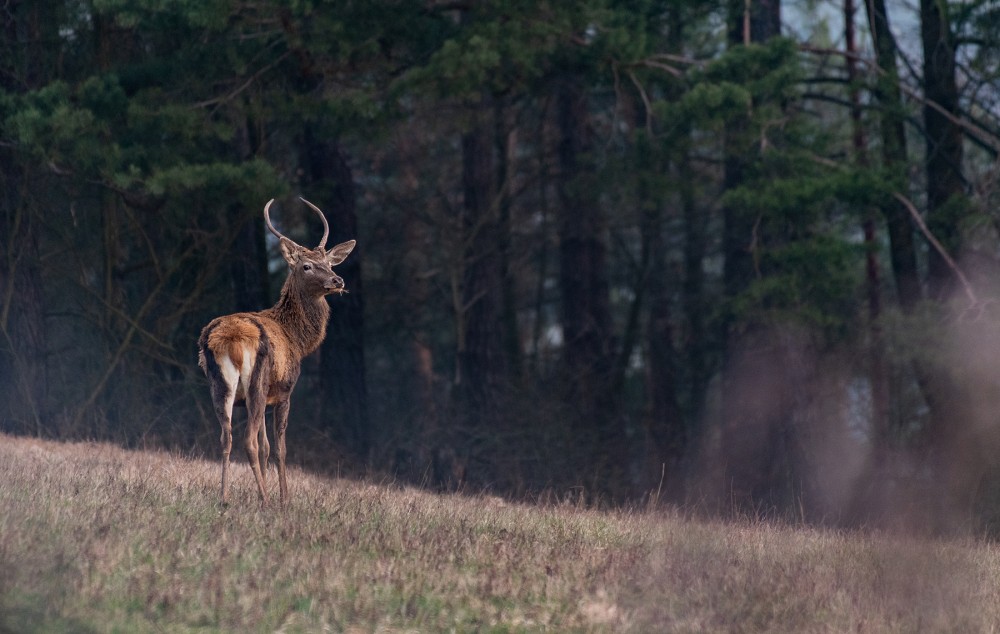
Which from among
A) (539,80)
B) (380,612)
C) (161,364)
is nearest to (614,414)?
(539,80)

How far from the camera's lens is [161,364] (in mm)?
18547

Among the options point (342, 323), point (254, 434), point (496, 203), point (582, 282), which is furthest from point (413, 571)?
point (582, 282)

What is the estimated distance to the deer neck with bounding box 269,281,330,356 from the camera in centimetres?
956

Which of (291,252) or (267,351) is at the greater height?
(291,252)

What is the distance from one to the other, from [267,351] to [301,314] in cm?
84

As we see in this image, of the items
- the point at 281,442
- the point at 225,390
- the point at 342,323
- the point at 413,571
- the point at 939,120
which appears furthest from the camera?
the point at 342,323

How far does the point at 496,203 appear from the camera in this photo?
23.7 meters

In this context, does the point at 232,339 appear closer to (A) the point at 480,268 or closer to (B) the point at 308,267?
(B) the point at 308,267

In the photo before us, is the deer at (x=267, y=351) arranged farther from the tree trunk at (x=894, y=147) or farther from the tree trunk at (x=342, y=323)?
the tree trunk at (x=894, y=147)

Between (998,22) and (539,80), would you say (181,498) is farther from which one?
(998,22)

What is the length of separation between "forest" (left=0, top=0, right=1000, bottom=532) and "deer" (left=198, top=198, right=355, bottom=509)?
5.39 meters

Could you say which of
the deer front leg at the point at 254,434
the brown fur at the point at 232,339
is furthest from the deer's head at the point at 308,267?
the deer front leg at the point at 254,434

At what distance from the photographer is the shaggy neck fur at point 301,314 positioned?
31.4 ft

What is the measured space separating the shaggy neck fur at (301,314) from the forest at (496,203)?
534 cm
